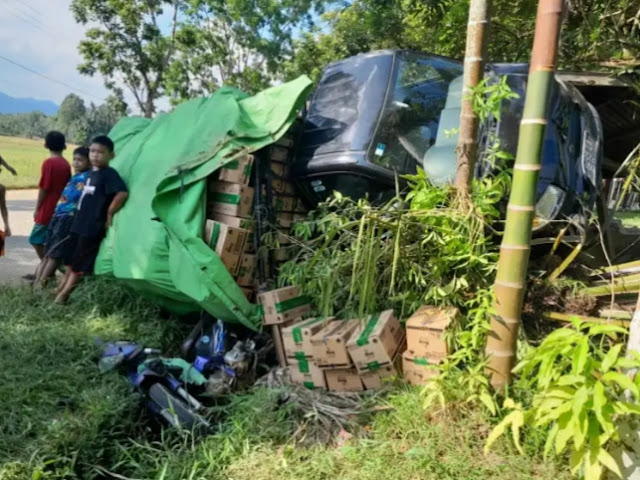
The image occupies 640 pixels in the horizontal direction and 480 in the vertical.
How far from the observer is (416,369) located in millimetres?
Result: 3047

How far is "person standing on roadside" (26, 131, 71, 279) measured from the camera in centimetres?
539

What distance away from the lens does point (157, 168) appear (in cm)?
452

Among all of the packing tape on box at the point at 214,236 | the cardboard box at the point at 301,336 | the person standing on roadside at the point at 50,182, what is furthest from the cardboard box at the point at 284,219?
the person standing on roadside at the point at 50,182

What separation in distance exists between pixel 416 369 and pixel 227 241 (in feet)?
5.14

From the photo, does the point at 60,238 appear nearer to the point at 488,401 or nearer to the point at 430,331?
the point at 430,331

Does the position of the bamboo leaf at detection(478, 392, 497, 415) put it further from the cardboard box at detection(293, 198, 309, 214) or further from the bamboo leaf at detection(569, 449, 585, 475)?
the cardboard box at detection(293, 198, 309, 214)

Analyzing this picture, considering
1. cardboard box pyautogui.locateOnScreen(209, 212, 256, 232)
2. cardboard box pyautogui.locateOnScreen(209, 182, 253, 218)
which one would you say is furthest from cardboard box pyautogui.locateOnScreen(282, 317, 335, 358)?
cardboard box pyautogui.locateOnScreen(209, 182, 253, 218)

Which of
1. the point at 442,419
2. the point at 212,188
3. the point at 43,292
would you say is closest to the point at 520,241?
the point at 442,419

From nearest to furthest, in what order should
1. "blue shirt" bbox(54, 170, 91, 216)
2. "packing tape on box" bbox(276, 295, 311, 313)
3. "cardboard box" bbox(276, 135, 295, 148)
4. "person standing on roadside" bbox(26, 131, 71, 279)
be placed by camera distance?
"packing tape on box" bbox(276, 295, 311, 313) → "cardboard box" bbox(276, 135, 295, 148) → "blue shirt" bbox(54, 170, 91, 216) → "person standing on roadside" bbox(26, 131, 71, 279)

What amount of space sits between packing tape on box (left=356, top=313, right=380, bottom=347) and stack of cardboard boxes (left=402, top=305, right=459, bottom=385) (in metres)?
0.22

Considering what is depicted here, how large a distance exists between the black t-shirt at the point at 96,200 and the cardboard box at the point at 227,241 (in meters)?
1.26

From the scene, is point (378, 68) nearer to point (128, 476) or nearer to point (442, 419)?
point (442, 419)

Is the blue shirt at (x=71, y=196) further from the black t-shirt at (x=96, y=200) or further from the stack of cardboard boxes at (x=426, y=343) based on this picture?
the stack of cardboard boxes at (x=426, y=343)

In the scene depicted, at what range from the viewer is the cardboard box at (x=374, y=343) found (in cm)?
305
